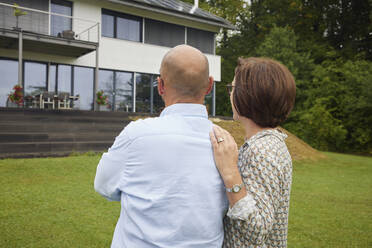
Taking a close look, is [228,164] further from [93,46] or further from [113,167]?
[93,46]

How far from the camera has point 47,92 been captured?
Answer: 13.5 meters

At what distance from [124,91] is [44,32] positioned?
4.50 meters

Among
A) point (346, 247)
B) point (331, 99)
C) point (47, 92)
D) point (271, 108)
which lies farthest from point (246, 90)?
point (331, 99)

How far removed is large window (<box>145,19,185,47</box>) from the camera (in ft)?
56.7

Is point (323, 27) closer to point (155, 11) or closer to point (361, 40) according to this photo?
point (361, 40)

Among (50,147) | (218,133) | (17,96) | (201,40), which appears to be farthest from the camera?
(201,40)

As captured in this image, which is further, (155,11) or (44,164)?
(155,11)

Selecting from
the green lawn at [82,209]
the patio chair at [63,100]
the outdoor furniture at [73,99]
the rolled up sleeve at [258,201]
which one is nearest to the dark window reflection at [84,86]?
the outdoor furniture at [73,99]

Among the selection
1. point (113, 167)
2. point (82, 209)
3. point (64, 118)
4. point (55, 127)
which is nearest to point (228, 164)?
point (113, 167)

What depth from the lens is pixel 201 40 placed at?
19094 mm

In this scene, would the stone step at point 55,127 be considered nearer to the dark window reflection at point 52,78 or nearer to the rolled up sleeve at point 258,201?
the dark window reflection at point 52,78

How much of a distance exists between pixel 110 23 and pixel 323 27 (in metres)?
18.6

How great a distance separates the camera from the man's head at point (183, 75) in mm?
A: 1383

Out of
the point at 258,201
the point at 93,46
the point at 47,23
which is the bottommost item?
the point at 258,201
